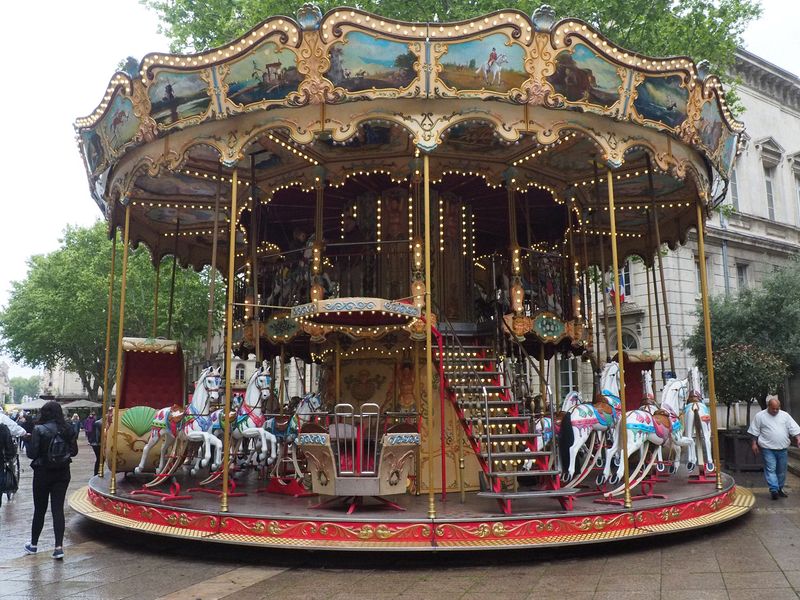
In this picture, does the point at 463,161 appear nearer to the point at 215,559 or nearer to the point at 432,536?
the point at 432,536

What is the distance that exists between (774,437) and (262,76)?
10207 millimetres

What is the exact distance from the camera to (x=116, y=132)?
10352 mm

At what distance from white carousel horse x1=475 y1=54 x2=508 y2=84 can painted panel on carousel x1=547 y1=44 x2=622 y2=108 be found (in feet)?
2.06

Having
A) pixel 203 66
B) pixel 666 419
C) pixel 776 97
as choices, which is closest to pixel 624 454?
pixel 666 419

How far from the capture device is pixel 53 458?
808 cm

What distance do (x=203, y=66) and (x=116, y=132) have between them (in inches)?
90.0

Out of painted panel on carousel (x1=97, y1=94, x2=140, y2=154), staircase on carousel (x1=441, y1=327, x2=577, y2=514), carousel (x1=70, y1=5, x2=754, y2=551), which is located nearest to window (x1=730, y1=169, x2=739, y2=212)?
carousel (x1=70, y1=5, x2=754, y2=551)

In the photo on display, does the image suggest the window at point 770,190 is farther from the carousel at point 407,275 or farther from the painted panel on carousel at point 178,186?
the painted panel on carousel at point 178,186

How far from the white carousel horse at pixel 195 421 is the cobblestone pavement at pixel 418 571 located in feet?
5.11

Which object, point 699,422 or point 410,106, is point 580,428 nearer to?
point 699,422

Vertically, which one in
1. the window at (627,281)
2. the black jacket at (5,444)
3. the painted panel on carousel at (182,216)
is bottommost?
the black jacket at (5,444)

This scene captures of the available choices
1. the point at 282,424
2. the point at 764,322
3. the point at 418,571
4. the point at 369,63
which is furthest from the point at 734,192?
the point at 418,571

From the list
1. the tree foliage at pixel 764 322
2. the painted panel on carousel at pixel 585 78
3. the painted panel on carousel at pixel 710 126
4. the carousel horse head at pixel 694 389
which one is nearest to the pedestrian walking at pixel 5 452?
the painted panel on carousel at pixel 585 78

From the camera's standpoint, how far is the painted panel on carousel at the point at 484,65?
8.41 metres
